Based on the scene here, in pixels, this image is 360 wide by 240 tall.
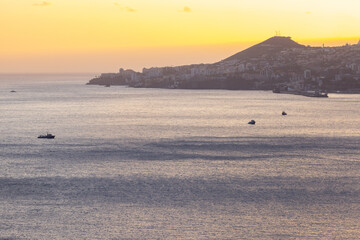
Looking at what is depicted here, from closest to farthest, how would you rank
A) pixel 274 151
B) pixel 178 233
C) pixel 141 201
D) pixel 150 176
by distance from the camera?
pixel 178 233 → pixel 141 201 → pixel 150 176 → pixel 274 151

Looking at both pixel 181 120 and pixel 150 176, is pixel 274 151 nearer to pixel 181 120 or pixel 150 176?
pixel 150 176

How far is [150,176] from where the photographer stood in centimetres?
5544

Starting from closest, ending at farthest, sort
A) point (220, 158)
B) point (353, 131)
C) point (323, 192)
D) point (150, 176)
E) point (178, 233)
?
point (178, 233)
point (323, 192)
point (150, 176)
point (220, 158)
point (353, 131)

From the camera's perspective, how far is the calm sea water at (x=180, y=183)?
3953 centimetres

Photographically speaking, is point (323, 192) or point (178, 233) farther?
point (323, 192)

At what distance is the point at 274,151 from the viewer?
234 feet

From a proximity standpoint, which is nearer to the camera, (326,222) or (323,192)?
(326,222)

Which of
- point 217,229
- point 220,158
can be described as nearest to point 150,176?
point 220,158

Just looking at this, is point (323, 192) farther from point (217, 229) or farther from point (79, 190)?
point (79, 190)

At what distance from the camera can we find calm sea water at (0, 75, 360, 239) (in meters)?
39.5

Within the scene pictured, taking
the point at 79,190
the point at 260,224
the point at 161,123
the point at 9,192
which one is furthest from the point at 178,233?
the point at 161,123

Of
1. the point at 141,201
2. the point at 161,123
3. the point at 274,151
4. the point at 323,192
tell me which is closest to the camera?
the point at 141,201

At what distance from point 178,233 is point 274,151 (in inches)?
1389

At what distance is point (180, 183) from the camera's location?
2061 inches
